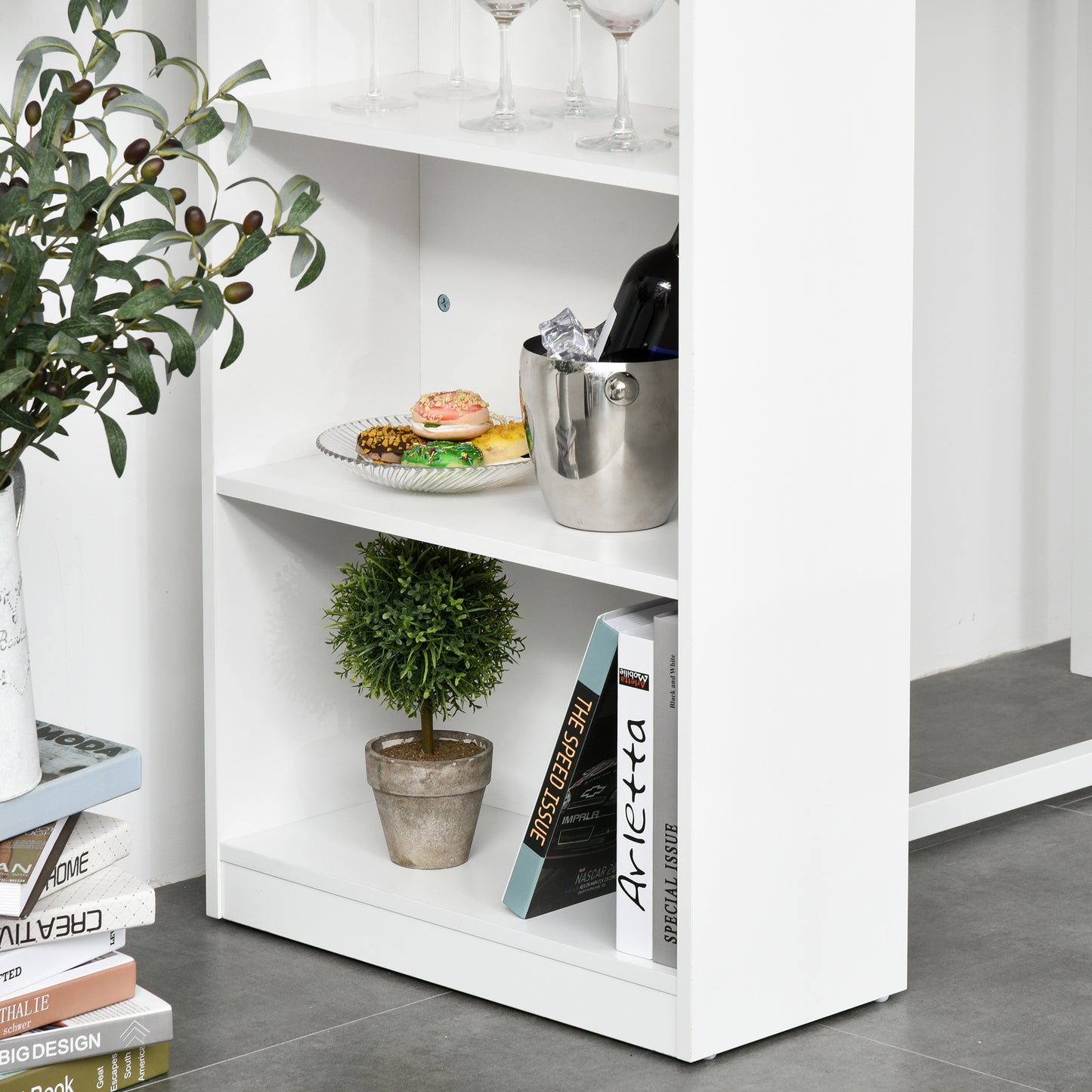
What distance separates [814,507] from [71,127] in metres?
0.68

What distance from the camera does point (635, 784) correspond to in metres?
1.67

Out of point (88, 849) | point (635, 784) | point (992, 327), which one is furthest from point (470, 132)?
point (992, 327)

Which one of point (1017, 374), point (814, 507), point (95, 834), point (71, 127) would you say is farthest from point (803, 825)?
point (1017, 374)

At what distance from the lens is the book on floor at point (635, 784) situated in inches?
64.7

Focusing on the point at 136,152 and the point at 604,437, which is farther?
the point at 604,437

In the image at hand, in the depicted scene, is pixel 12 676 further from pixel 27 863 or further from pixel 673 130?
pixel 673 130

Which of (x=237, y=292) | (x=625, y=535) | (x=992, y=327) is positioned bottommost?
(x=625, y=535)

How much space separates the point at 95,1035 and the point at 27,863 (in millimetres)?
158

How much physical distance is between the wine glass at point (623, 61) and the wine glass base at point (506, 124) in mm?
73

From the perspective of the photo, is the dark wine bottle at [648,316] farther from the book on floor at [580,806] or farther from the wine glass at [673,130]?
the book on floor at [580,806]

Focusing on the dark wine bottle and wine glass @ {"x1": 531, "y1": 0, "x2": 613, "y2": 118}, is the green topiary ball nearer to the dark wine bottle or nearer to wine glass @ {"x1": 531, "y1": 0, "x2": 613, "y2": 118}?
the dark wine bottle

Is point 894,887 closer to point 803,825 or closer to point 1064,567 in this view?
point 803,825

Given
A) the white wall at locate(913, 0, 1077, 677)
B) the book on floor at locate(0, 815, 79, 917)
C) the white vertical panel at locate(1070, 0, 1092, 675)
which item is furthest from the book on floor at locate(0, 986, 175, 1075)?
the white vertical panel at locate(1070, 0, 1092, 675)

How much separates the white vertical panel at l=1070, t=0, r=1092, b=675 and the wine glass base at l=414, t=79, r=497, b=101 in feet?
3.57
